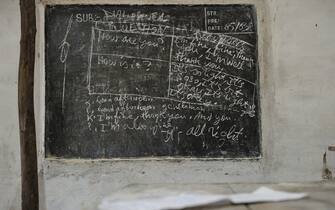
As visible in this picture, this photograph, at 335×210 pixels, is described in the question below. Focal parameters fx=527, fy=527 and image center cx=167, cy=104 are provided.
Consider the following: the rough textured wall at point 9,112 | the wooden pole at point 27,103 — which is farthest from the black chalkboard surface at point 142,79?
the wooden pole at point 27,103

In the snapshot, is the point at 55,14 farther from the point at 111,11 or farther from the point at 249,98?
the point at 249,98

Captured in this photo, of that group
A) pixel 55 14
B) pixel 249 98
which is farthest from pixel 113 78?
pixel 249 98

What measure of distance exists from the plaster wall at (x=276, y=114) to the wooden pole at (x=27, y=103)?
152 centimetres

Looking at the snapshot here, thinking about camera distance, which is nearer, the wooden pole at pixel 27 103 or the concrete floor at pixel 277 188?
the concrete floor at pixel 277 188

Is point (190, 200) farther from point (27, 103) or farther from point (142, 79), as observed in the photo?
point (142, 79)

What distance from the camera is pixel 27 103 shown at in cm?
393

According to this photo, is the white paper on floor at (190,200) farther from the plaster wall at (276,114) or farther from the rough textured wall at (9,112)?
the rough textured wall at (9,112)

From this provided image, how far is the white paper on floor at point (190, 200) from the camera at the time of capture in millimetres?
1911

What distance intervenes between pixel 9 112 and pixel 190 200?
3.93 m

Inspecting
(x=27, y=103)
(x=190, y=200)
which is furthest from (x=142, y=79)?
(x=190, y=200)

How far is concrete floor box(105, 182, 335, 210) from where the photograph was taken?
1859 mm

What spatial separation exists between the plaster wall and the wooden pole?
152 cm

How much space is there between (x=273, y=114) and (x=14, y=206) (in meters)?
2.87

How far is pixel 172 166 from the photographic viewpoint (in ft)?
17.9
